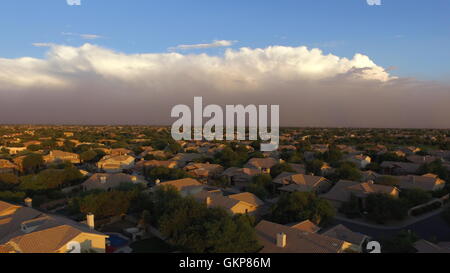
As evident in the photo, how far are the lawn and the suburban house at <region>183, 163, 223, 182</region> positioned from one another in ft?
63.8

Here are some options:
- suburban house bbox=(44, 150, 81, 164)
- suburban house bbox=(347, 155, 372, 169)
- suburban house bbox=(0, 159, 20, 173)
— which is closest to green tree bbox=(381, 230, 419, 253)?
suburban house bbox=(347, 155, 372, 169)

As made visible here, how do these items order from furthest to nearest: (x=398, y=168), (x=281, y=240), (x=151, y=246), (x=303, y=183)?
(x=398, y=168), (x=303, y=183), (x=151, y=246), (x=281, y=240)

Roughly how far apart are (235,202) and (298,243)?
9.00m

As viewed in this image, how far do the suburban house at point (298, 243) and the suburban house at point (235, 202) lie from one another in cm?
669

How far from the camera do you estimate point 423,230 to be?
2269 cm

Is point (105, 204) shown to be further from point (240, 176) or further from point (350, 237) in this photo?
point (240, 176)

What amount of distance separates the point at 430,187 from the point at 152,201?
91.7ft

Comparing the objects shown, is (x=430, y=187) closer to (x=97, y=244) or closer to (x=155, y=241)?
(x=155, y=241)

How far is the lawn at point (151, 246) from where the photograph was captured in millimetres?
18828

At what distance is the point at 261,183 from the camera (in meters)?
33.6

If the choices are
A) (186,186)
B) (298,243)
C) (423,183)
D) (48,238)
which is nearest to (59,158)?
(186,186)

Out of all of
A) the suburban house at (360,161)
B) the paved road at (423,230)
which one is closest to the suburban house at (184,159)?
the suburban house at (360,161)

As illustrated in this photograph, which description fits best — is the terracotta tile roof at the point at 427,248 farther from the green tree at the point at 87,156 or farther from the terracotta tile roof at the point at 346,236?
the green tree at the point at 87,156
